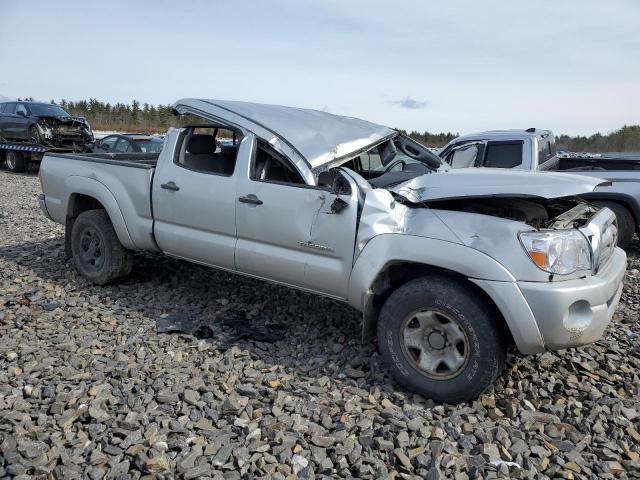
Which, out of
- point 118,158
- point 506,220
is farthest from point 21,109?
point 506,220

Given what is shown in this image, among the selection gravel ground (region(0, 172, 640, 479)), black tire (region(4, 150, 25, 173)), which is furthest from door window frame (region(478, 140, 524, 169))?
black tire (region(4, 150, 25, 173))

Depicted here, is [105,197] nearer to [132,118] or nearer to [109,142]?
[109,142]

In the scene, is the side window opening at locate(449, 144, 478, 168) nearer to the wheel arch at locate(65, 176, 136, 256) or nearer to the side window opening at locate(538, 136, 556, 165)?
the side window opening at locate(538, 136, 556, 165)

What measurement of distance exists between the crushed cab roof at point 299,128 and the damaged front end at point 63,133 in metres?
14.2

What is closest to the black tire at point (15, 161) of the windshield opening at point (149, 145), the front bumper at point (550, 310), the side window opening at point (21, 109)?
the side window opening at point (21, 109)

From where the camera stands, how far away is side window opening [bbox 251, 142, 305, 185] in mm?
4184

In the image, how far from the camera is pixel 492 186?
334 cm

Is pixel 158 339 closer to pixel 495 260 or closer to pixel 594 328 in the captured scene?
pixel 495 260

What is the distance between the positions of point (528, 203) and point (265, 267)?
6.57 feet

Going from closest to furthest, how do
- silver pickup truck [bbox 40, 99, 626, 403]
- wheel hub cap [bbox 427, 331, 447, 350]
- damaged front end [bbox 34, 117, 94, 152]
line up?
silver pickup truck [bbox 40, 99, 626, 403], wheel hub cap [bbox 427, 331, 447, 350], damaged front end [bbox 34, 117, 94, 152]

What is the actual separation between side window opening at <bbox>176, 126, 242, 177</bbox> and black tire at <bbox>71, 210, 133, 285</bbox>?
124cm

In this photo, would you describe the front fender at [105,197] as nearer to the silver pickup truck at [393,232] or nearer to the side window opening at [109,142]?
the silver pickup truck at [393,232]

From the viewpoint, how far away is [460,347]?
3.31 m

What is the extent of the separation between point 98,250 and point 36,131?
528 inches
